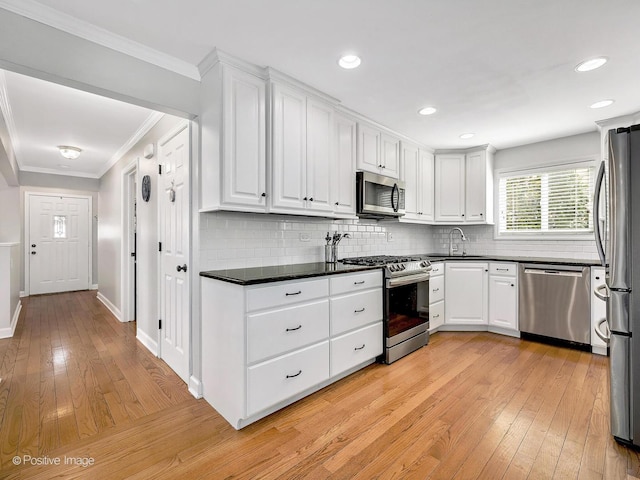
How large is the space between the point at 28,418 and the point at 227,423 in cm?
132

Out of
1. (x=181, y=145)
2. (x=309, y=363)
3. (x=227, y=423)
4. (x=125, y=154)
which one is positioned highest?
(x=125, y=154)

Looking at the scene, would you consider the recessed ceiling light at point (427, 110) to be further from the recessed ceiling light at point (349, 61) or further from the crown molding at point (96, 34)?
the crown molding at point (96, 34)

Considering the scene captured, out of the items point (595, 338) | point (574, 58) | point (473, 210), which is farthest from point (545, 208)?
point (574, 58)

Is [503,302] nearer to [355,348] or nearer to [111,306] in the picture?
[355,348]

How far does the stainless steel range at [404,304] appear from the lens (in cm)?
296

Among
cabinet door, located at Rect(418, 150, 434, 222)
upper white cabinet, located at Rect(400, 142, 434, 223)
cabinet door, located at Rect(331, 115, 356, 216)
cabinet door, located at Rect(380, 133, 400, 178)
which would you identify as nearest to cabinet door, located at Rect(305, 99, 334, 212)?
cabinet door, located at Rect(331, 115, 356, 216)

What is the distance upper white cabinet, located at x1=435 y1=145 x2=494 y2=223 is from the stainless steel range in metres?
1.28

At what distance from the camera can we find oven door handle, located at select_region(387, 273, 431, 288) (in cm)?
296

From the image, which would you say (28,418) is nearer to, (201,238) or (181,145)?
(201,238)

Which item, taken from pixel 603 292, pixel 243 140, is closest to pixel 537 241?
pixel 603 292

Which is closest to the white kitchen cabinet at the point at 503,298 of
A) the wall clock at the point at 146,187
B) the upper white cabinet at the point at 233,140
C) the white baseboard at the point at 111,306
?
the upper white cabinet at the point at 233,140

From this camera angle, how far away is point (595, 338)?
3.21 metres

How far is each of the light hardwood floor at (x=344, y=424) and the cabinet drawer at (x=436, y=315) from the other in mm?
645

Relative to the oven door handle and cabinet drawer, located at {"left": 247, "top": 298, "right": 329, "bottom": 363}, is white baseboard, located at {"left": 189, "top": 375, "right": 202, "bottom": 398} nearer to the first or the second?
cabinet drawer, located at {"left": 247, "top": 298, "right": 329, "bottom": 363}
